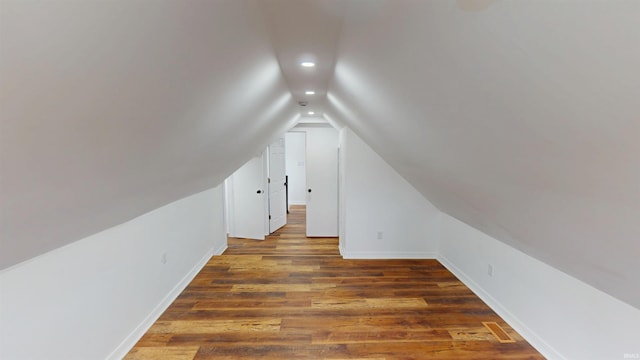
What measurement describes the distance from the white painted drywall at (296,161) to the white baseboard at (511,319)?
588cm

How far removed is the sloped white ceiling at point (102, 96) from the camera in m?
0.71

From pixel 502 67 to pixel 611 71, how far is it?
278 mm

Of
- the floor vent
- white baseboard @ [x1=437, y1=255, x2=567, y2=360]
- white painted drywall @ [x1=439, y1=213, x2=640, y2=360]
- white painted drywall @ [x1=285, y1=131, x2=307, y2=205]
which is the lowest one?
the floor vent

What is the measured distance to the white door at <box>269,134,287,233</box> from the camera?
617 centimetres

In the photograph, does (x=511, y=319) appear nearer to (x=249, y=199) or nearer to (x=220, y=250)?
(x=220, y=250)

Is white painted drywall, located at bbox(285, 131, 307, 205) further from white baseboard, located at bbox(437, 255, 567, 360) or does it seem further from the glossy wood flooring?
white baseboard, located at bbox(437, 255, 567, 360)

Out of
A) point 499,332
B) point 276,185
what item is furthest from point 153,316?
point 276,185

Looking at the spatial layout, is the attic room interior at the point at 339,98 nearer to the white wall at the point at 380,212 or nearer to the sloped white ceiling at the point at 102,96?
the sloped white ceiling at the point at 102,96

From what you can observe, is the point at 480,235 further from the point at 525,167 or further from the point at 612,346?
the point at 525,167

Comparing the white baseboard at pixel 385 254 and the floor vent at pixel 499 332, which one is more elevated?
the white baseboard at pixel 385 254

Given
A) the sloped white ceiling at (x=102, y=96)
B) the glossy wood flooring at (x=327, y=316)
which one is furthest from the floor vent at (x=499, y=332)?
the sloped white ceiling at (x=102, y=96)

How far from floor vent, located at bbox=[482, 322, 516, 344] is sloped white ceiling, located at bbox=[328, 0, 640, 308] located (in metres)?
1.01

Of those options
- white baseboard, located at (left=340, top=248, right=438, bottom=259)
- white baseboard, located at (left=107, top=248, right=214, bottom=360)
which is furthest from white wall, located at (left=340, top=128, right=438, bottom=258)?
white baseboard, located at (left=107, top=248, right=214, bottom=360)

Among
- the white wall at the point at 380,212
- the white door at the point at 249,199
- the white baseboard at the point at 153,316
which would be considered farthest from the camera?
the white door at the point at 249,199
